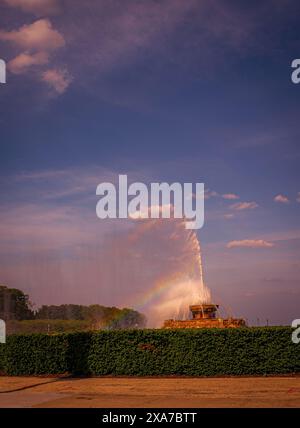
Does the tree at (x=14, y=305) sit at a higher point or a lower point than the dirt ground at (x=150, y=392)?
higher

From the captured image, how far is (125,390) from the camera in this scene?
1816 cm

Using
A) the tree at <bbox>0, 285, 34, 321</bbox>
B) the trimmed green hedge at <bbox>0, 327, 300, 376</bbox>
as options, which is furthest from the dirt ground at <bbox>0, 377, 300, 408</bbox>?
the tree at <bbox>0, 285, 34, 321</bbox>

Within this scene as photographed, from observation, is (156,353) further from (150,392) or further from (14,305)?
(14,305)

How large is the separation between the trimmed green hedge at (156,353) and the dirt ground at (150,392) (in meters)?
0.85

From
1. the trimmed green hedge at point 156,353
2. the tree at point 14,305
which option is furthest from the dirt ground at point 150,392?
the tree at point 14,305

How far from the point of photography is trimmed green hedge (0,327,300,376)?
858 inches

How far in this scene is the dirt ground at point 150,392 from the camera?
14461mm

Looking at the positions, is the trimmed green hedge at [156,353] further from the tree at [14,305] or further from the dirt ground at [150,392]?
the tree at [14,305]

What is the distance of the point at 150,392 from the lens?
57.0 ft

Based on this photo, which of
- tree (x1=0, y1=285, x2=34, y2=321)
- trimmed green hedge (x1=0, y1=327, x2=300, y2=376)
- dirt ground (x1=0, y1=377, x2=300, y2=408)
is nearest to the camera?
dirt ground (x1=0, y1=377, x2=300, y2=408)

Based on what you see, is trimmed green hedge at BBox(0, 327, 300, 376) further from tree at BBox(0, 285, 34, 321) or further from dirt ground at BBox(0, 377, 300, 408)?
tree at BBox(0, 285, 34, 321)

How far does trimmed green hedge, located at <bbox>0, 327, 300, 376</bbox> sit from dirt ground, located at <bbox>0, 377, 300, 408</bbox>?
848 millimetres
